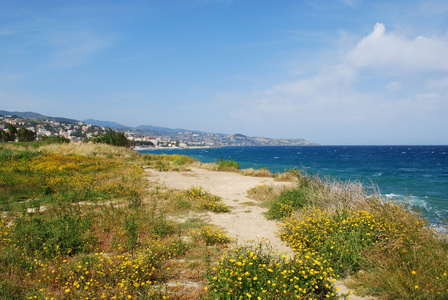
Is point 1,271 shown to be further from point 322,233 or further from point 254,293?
point 322,233

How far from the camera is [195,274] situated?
5062 millimetres

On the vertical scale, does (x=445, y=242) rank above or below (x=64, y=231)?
above

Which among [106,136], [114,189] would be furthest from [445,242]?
[106,136]

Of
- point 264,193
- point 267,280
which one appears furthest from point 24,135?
point 267,280

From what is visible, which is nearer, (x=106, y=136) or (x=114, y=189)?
(x=114, y=189)

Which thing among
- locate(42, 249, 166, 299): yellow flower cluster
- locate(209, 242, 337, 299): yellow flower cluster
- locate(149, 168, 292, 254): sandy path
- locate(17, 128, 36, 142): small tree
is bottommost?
locate(149, 168, 292, 254): sandy path

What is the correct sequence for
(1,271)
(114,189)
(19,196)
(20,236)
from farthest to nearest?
(114,189) → (19,196) → (20,236) → (1,271)

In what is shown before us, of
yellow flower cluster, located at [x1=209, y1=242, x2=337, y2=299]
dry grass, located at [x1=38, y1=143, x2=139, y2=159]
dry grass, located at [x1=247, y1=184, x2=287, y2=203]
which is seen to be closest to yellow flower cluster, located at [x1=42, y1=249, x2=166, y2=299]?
yellow flower cluster, located at [x1=209, y1=242, x2=337, y2=299]

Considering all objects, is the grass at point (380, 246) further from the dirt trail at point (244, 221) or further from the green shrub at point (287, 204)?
the green shrub at point (287, 204)

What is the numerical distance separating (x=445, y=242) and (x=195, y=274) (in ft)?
17.4

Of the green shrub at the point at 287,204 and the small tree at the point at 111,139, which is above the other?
the small tree at the point at 111,139

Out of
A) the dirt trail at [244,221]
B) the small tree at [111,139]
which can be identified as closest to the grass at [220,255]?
the dirt trail at [244,221]

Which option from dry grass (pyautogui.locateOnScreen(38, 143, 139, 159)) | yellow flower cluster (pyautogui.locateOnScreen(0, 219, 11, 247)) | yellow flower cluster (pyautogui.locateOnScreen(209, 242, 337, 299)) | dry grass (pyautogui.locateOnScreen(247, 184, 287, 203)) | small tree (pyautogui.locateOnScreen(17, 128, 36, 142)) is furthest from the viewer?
small tree (pyautogui.locateOnScreen(17, 128, 36, 142))

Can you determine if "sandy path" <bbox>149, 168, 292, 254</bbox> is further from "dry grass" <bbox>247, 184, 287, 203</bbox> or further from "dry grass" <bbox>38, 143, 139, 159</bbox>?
"dry grass" <bbox>38, 143, 139, 159</bbox>
